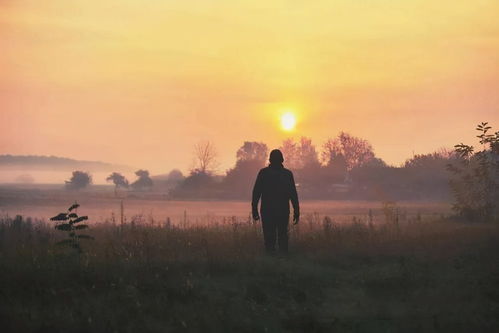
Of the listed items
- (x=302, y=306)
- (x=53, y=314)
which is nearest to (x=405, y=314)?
(x=302, y=306)

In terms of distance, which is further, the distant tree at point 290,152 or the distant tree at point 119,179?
the distant tree at point 119,179

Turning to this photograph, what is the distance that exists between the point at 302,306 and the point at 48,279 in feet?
15.3

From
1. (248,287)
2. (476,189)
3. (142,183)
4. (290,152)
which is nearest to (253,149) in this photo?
(290,152)

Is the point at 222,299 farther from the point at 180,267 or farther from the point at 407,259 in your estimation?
the point at 407,259

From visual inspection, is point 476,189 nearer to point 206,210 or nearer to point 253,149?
point 206,210

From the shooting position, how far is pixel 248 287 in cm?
1113

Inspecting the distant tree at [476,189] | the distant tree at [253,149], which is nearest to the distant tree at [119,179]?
the distant tree at [253,149]

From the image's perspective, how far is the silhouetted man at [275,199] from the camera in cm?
1538

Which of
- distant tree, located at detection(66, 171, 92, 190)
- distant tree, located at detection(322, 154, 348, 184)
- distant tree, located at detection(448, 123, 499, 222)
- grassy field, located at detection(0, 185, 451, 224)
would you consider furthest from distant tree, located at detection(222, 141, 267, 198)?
distant tree, located at detection(66, 171, 92, 190)

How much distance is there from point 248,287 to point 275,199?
184 inches

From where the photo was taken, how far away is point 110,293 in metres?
10.2

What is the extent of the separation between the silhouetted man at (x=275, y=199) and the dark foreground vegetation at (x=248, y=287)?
0.68 metres

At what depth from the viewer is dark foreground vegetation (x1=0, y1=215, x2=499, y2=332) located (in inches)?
358

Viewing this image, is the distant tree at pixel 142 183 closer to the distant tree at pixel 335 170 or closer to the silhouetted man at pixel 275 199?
the distant tree at pixel 335 170
